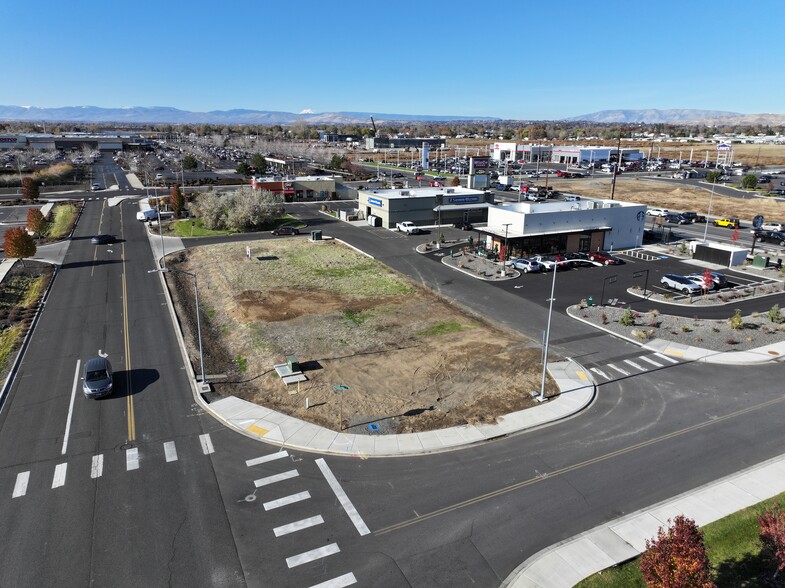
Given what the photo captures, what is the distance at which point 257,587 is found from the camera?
A: 15.8 metres

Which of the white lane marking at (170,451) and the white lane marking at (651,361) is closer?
the white lane marking at (170,451)

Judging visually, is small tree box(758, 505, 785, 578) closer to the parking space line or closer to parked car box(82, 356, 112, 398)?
the parking space line

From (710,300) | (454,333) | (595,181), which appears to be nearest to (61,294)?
(454,333)

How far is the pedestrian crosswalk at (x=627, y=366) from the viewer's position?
30.2 m

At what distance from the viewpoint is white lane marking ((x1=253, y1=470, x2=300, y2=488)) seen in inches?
808

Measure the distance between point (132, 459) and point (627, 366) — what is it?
27.9 metres

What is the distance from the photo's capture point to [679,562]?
1295 cm

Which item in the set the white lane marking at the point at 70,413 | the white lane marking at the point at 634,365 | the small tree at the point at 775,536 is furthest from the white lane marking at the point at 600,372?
the white lane marking at the point at 70,413

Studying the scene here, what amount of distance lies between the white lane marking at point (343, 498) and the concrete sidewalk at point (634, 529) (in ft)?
17.3

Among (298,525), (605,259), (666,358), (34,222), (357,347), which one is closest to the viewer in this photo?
(298,525)

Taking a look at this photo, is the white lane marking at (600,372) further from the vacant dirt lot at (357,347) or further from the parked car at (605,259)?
the parked car at (605,259)

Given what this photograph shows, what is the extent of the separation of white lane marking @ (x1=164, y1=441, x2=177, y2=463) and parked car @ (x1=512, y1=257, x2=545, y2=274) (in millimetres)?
38089

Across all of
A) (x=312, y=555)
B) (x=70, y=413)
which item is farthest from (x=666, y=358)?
(x=70, y=413)

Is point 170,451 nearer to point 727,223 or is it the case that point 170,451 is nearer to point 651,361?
point 651,361
